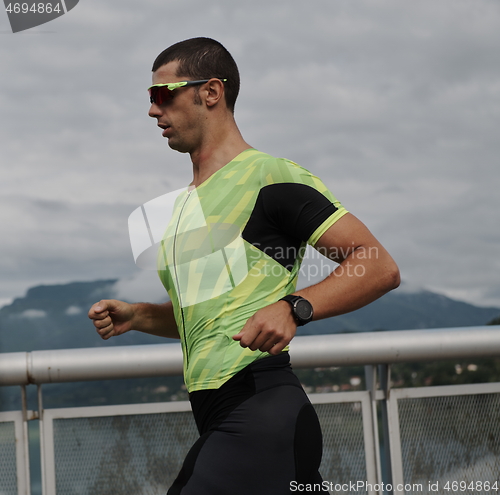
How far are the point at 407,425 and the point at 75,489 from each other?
5.59ft

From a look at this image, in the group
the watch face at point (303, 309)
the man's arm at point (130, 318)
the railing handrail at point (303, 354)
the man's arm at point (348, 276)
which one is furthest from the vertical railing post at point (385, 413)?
the watch face at point (303, 309)

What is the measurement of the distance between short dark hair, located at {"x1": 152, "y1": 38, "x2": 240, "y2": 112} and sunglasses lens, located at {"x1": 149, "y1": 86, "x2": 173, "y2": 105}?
2.6 inches

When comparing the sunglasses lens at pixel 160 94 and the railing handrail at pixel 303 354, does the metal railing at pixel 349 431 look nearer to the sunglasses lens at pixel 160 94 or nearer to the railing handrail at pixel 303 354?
the railing handrail at pixel 303 354

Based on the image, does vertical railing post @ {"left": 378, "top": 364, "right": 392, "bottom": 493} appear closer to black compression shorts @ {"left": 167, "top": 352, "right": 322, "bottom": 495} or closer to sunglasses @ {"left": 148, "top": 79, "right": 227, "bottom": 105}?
black compression shorts @ {"left": 167, "top": 352, "right": 322, "bottom": 495}

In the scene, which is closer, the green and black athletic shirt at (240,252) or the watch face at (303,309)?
the watch face at (303,309)

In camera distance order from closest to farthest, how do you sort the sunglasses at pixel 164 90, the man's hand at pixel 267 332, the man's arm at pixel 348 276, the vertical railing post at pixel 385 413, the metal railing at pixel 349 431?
the man's hand at pixel 267 332 < the man's arm at pixel 348 276 < the sunglasses at pixel 164 90 < the metal railing at pixel 349 431 < the vertical railing post at pixel 385 413

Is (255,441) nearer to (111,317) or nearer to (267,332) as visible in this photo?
(267,332)

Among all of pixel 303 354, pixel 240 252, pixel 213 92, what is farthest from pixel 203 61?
pixel 303 354

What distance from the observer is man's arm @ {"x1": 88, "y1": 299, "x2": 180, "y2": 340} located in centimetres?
197

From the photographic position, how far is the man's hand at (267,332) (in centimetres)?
140

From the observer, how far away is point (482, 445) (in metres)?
3.29

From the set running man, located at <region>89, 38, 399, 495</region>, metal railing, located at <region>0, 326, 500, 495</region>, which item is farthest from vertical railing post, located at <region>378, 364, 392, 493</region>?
running man, located at <region>89, 38, 399, 495</region>

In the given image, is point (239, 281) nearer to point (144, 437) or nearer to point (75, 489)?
point (144, 437)

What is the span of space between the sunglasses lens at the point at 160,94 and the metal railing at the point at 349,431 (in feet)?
4.36
